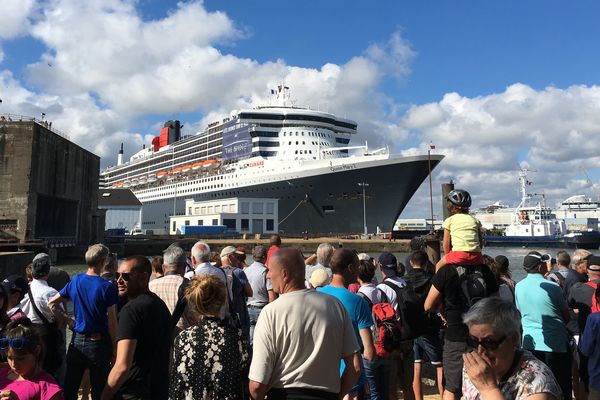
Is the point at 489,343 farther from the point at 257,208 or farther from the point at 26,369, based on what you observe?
the point at 257,208

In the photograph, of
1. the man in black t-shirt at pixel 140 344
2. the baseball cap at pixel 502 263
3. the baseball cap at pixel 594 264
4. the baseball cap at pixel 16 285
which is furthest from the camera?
the baseball cap at pixel 502 263

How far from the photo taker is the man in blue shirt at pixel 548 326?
351cm

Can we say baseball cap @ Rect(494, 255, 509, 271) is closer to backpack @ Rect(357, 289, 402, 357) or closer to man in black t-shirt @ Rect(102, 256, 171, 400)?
backpack @ Rect(357, 289, 402, 357)

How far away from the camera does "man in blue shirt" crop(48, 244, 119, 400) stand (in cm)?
329

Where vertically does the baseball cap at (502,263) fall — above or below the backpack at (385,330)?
above

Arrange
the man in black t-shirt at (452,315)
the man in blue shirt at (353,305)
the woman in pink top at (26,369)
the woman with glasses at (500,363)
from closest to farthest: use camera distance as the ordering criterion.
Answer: the woman with glasses at (500,363) → the woman in pink top at (26,369) → the man in blue shirt at (353,305) → the man in black t-shirt at (452,315)

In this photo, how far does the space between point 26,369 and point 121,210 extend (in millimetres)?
57465

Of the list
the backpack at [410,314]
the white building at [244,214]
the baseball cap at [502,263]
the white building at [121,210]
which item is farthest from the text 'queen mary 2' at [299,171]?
the backpack at [410,314]

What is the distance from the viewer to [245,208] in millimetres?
42188

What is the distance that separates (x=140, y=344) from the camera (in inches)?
109

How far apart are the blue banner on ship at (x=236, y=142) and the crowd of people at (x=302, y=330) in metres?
38.1

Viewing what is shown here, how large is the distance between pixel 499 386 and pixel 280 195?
126ft

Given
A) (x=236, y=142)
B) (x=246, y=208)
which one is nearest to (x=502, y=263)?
(x=246, y=208)

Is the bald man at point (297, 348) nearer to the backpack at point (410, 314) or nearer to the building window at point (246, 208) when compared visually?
the backpack at point (410, 314)
